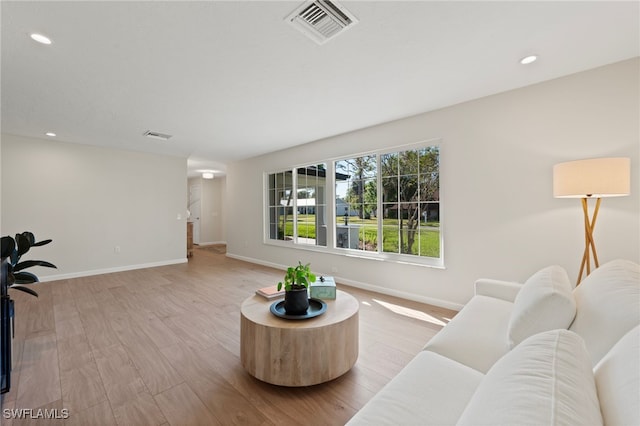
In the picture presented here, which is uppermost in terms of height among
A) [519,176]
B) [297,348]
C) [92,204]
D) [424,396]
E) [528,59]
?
[528,59]

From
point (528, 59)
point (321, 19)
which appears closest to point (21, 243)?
point (321, 19)

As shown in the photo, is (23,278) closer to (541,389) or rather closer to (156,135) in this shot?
(541,389)

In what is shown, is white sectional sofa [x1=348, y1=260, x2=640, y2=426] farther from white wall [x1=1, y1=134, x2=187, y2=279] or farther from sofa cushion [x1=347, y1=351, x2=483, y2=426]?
white wall [x1=1, y1=134, x2=187, y2=279]

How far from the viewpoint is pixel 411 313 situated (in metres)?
3.07

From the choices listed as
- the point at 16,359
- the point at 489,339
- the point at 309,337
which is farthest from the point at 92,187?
the point at 489,339

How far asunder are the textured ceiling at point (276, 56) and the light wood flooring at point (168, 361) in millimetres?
2441

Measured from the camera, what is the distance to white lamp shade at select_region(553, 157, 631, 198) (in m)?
1.91

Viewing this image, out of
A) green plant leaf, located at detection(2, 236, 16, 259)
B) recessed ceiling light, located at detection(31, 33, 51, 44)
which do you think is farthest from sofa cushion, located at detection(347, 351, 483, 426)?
recessed ceiling light, located at detection(31, 33, 51, 44)

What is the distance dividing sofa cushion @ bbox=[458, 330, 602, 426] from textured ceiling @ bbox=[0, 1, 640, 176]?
1.88 metres

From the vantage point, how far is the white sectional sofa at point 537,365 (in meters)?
0.59

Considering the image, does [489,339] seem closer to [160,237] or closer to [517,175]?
[517,175]

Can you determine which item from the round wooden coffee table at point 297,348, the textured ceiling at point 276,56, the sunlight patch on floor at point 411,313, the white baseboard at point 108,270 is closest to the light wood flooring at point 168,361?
the sunlight patch on floor at point 411,313

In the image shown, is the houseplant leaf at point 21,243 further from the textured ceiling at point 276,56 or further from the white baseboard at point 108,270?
the white baseboard at point 108,270

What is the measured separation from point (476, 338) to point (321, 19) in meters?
2.19
